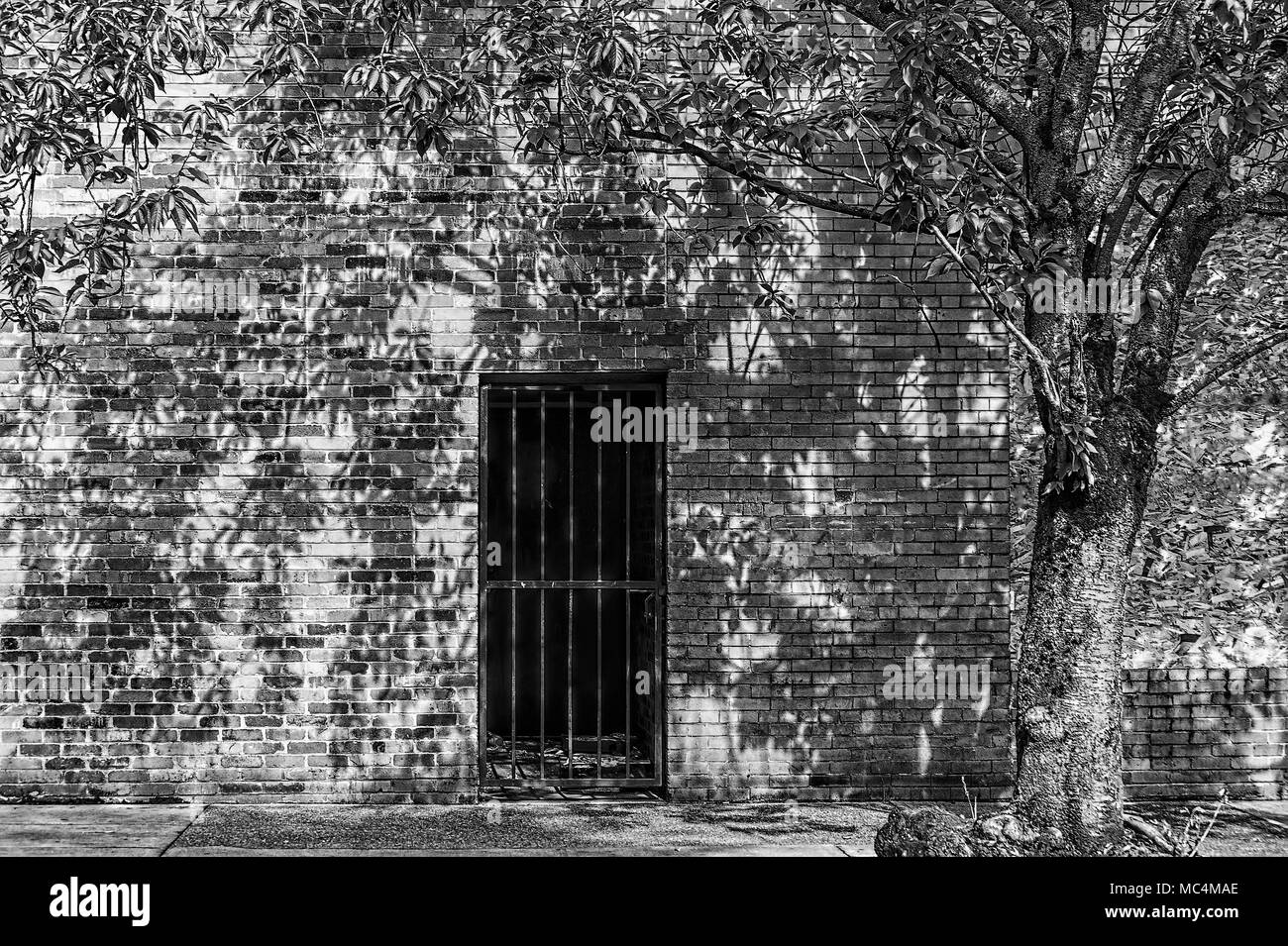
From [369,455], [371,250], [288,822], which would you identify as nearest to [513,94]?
[371,250]

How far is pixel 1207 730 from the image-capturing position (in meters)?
6.68

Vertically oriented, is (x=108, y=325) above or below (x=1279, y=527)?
above

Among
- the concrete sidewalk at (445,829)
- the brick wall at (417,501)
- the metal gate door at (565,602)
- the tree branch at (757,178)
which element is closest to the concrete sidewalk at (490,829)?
the concrete sidewalk at (445,829)

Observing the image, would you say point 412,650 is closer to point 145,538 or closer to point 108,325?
point 145,538

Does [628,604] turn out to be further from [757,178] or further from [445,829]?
[757,178]

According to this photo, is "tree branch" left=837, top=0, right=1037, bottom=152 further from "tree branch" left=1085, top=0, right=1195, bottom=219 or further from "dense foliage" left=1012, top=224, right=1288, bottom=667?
"dense foliage" left=1012, top=224, right=1288, bottom=667

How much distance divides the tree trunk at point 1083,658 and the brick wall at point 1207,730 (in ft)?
5.91

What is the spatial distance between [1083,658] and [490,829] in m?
→ 3.31

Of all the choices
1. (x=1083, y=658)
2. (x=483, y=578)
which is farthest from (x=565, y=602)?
(x=1083, y=658)

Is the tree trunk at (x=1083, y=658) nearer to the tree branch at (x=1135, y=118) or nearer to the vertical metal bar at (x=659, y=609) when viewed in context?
the tree branch at (x=1135, y=118)

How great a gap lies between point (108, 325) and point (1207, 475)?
6.94m

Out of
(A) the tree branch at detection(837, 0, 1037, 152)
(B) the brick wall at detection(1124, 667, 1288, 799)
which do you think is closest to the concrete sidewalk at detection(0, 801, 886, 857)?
(B) the brick wall at detection(1124, 667, 1288, 799)

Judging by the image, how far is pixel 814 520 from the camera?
667 centimetres

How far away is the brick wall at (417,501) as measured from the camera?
21.4 ft
